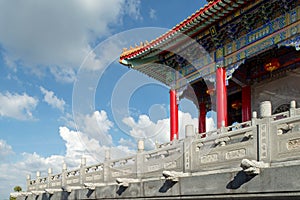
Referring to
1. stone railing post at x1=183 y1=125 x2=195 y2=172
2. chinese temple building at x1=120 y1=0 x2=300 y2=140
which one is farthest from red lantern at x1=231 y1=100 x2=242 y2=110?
stone railing post at x1=183 y1=125 x2=195 y2=172

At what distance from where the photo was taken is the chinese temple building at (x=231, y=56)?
11523mm

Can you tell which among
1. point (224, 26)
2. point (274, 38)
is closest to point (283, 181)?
point (274, 38)

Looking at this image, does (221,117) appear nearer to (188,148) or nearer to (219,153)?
(188,148)

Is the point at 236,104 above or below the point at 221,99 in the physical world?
above

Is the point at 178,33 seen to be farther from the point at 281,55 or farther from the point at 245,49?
the point at 281,55

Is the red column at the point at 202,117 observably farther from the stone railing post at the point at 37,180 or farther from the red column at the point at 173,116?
the stone railing post at the point at 37,180

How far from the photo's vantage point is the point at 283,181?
591cm

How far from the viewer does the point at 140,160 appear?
9.95 metres

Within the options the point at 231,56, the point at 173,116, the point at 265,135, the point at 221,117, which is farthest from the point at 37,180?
the point at 265,135

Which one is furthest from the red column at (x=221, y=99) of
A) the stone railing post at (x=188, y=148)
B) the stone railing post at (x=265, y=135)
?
the stone railing post at (x=265, y=135)

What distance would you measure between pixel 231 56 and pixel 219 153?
20.4 ft

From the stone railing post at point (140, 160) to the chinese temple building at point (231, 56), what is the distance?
12.2ft

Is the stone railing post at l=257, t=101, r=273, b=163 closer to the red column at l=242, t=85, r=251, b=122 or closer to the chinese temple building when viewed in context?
the chinese temple building

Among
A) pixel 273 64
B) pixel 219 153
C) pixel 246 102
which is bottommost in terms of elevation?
pixel 219 153
